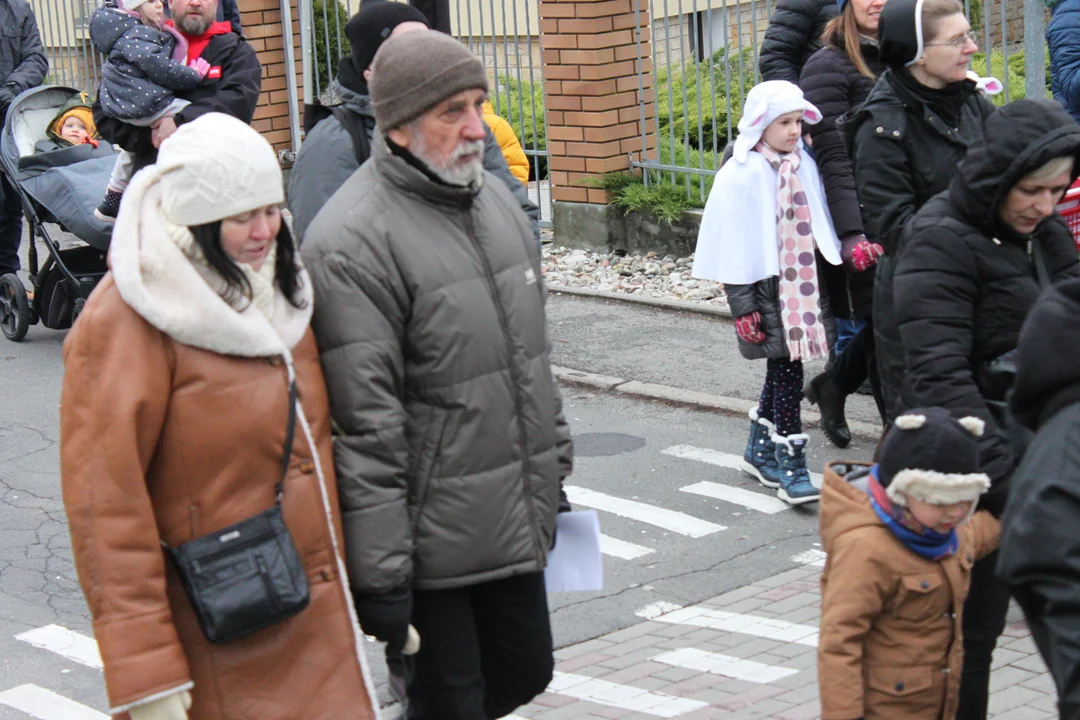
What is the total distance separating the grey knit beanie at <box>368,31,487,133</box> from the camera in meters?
3.63

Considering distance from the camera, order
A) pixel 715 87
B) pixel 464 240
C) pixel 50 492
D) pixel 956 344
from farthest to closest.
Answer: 1. pixel 715 87
2. pixel 50 492
3. pixel 956 344
4. pixel 464 240

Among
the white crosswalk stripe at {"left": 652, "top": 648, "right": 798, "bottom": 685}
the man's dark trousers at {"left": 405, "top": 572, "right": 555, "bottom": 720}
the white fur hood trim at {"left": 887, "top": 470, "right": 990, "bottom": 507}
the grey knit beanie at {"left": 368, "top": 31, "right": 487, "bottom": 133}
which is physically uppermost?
the grey knit beanie at {"left": 368, "top": 31, "right": 487, "bottom": 133}

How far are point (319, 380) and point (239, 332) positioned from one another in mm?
281

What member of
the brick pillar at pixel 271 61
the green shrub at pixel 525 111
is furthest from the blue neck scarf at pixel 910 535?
the brick pillar at pixel 271 61

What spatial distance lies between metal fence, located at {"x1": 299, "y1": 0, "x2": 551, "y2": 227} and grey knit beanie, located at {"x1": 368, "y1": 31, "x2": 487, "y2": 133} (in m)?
8.12

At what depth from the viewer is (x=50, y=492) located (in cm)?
732

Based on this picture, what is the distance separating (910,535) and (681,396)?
14.9ft

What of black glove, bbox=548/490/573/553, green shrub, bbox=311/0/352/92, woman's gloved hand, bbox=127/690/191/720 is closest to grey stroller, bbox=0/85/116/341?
green shrub, bbox=311/0/352/92

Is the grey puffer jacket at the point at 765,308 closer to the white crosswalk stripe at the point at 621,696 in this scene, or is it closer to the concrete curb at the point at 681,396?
the concrete curb at the point at 681,396

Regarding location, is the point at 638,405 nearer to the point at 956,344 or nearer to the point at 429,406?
the point at 956,344

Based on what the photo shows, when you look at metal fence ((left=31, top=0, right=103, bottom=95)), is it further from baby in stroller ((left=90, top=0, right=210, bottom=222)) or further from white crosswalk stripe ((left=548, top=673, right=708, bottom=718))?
white crosswalk stripe ((left=548, top=673, right=708, bottom=718))

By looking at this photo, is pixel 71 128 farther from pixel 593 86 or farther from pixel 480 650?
pixel 480 650

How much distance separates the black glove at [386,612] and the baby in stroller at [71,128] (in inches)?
274

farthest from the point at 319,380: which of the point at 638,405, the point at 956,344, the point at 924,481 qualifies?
the point at 638,405
